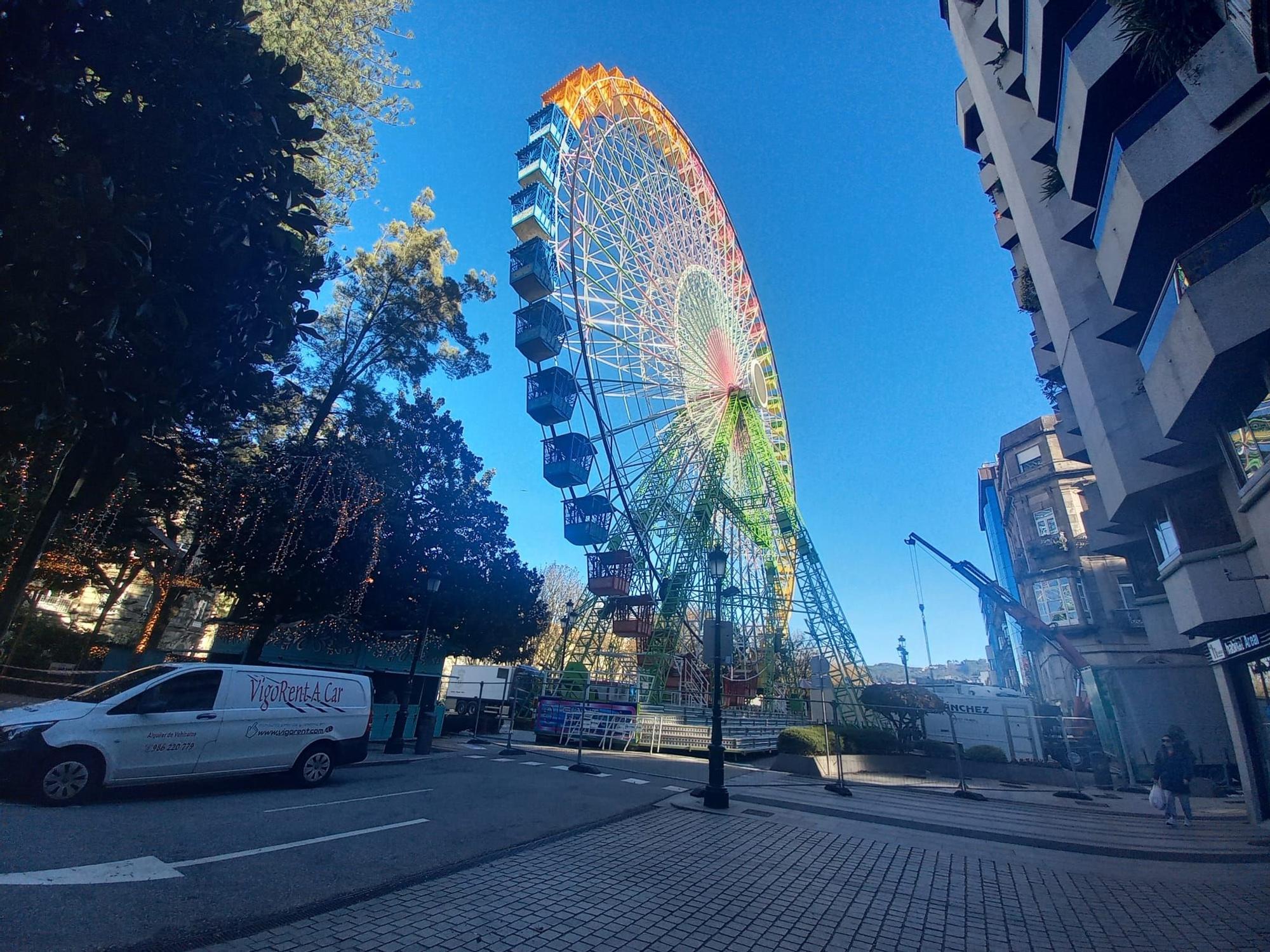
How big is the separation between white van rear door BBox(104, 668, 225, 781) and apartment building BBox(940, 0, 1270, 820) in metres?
15.0

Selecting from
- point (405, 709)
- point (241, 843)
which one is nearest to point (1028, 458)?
point (405, 709)

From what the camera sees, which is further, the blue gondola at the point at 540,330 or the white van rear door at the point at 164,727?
the blue gondola at the point at 540,330

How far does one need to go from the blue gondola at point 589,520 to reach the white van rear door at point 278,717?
1760 centimetres

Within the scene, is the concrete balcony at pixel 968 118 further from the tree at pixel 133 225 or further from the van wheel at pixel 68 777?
the van wheel at pixel 68 777

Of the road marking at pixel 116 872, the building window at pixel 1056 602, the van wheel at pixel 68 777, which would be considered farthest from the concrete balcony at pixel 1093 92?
the building window at pixel 1056 602

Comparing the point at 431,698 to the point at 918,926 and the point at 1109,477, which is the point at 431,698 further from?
the point at 1109,477

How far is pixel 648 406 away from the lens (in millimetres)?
30547

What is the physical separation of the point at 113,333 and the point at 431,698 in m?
16.5

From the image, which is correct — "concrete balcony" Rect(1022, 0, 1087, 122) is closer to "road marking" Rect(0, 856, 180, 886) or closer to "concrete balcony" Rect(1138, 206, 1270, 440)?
"concrete balcony" Rect(1138, 206, 1270, 440)

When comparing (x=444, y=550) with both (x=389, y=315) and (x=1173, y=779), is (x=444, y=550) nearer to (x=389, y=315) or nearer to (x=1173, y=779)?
(x=389, y=315)

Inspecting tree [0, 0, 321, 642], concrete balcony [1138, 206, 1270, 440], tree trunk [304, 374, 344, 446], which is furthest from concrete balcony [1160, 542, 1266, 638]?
tree trunk [304, 374, 344, 446]

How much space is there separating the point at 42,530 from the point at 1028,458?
1984 inches

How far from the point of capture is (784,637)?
31.9 meters

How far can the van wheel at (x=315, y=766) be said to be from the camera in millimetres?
9445
